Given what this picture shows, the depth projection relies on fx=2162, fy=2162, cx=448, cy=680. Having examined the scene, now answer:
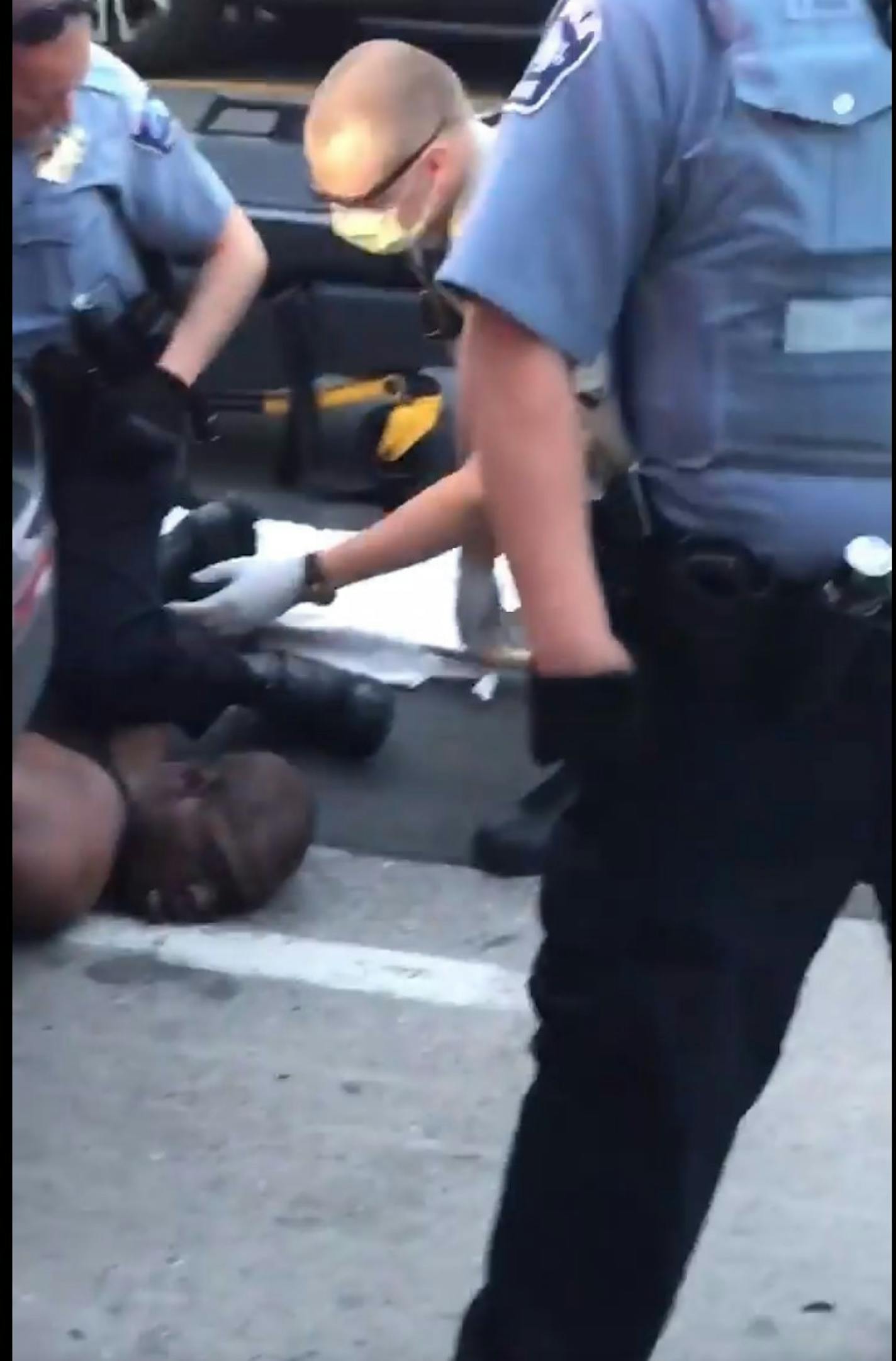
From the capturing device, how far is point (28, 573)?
270 cm

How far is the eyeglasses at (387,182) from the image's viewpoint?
314 cm

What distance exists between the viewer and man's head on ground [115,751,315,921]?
314 cm

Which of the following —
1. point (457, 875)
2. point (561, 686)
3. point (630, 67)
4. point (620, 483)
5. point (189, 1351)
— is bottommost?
point (457, 875)

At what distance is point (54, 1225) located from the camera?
2.42 metres

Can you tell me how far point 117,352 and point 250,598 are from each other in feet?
1.56

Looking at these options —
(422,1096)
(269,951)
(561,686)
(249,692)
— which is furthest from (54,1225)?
(249,692)

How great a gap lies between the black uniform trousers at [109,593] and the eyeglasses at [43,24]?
640 mm

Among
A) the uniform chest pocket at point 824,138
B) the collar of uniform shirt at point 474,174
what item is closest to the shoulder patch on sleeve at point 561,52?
the uniform chest pocket at point 824,138

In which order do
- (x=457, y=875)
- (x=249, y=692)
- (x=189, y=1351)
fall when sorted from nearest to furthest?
(x=189, y=1351), (x=457, y=875), (x=249, y=692)

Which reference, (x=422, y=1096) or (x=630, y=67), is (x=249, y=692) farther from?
(x=630, y=67)

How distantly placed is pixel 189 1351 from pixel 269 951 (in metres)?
0.93

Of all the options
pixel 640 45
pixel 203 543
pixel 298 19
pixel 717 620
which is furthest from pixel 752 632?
pixel 298 19

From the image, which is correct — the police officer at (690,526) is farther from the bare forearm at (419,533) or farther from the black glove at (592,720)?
the bare forearm at (419,533)

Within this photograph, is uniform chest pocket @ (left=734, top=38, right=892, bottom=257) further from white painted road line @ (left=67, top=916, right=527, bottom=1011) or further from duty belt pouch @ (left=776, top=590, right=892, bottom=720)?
white painted road line @ (left=67, top=916, right=527, bottom=1011)
